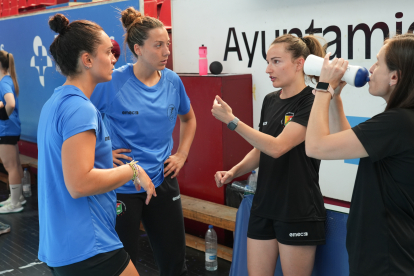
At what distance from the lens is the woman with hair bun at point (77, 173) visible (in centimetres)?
156

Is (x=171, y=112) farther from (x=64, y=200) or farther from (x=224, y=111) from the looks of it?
(x=64, y=200)

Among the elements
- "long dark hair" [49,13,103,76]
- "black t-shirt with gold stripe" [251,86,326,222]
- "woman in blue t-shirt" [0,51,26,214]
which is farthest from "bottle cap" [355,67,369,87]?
"woman in blue t-shirt" [0,51,26,214]

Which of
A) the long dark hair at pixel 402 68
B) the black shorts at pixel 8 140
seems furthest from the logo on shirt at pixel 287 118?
the black shorts at pixel 8 140

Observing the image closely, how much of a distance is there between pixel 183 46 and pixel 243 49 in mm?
809

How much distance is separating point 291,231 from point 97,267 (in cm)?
89

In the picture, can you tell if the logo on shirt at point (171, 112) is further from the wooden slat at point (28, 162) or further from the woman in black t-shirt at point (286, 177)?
the wooden slat at point (28, 162)

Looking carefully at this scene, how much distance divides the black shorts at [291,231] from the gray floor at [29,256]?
62.7 inches

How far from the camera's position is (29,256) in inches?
155

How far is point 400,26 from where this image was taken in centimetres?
300

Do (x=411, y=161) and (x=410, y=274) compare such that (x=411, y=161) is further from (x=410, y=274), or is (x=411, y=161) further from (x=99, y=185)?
(x=99, y=185)

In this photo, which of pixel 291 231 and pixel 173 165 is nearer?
pixel 291 231

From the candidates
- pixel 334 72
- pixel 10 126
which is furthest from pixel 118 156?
pixel 10 126

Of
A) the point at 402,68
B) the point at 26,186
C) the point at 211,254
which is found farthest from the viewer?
the point at 26,186

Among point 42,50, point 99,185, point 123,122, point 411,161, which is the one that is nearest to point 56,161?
point 99,185
